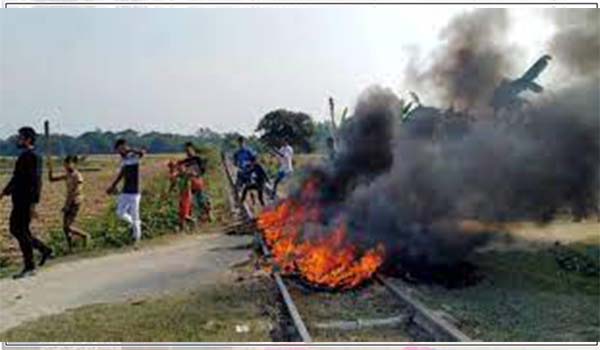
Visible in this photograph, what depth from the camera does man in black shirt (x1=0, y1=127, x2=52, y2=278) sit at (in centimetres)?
947

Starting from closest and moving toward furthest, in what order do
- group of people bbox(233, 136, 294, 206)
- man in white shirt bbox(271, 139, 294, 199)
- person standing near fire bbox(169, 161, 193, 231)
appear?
person standing near fire bbox(169, 161, 193, 231)
group of people bbox(233, 136, 294, 206)
man in white shirt bbox(271, 139, 294, 199)

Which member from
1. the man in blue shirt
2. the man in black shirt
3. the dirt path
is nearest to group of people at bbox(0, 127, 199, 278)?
the man in black shirt

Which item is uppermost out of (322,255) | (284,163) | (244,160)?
(244,160)

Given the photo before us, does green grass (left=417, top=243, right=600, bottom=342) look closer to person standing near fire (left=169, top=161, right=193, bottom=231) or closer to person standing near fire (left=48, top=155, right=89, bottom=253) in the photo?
person standing near fire (left=48, top=155, right=89, bottom=253)

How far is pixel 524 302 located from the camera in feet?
29.2

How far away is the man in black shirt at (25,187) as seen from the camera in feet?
31.1

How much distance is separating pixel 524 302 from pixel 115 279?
4920 mm

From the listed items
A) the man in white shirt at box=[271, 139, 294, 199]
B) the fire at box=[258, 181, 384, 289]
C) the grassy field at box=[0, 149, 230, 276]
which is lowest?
the grassy field at box=[0, 149, 230, 276]

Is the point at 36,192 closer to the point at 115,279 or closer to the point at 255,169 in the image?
the point at 115,279

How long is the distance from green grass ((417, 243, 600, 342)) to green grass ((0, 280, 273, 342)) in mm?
1993

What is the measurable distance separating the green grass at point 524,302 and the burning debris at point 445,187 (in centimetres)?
68

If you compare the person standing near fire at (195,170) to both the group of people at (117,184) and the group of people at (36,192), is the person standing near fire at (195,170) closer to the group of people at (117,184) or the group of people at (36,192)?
the group of people at (117,184)

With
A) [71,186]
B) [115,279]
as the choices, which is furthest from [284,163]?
[115,279]

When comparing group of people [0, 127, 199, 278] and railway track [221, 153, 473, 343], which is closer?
railway track [221, 153, 473, 343]
